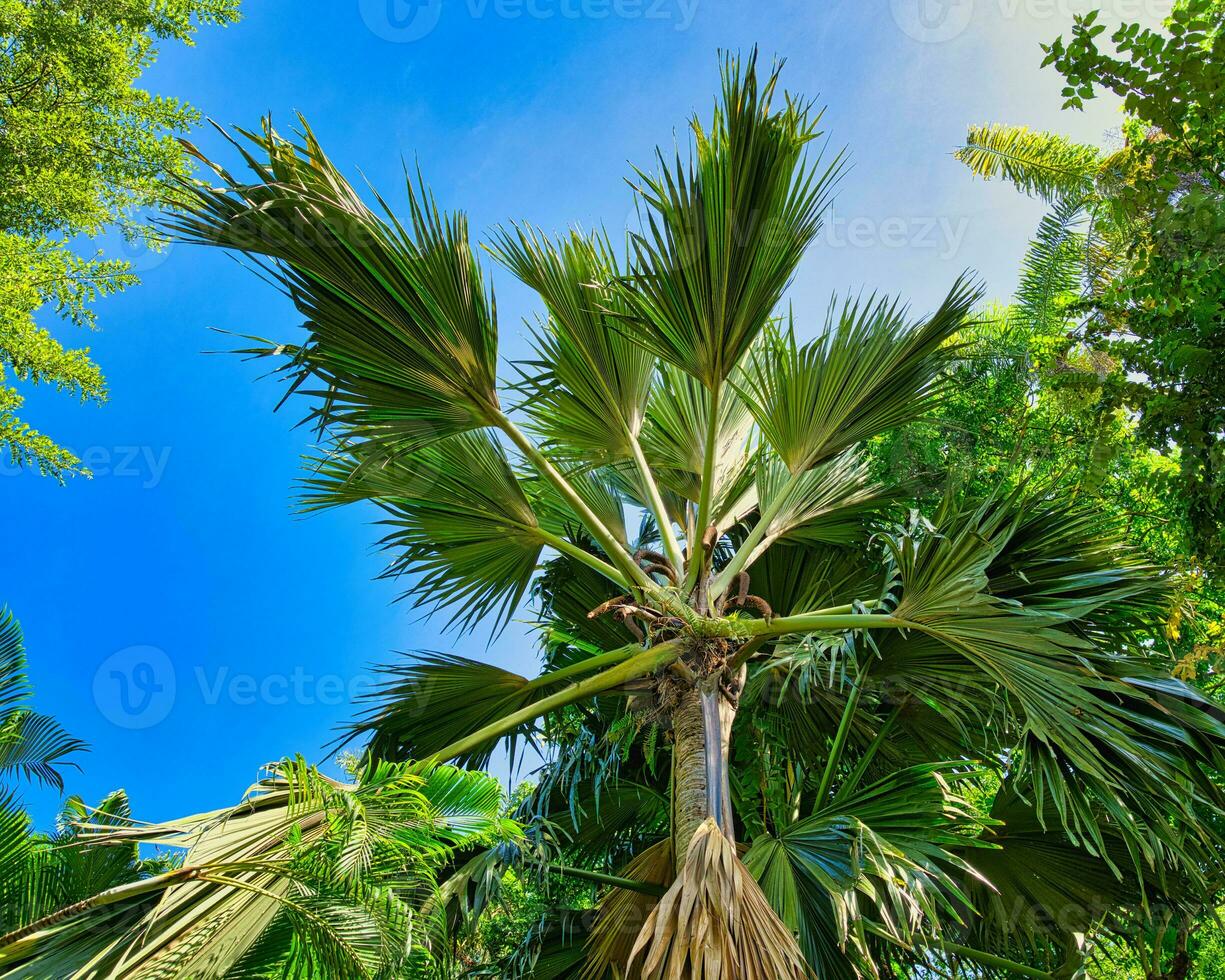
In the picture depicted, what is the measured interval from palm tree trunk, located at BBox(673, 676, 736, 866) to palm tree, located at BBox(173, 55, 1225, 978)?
15 mm

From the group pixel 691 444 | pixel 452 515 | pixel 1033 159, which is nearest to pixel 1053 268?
pixel 1033 159

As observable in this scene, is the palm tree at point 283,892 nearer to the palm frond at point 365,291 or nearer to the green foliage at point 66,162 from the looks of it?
the palm frond at point 365,291

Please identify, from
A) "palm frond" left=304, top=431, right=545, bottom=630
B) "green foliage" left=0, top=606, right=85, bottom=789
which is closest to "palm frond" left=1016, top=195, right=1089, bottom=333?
"palm frond" left=304, top=431, right=545, bottom=630

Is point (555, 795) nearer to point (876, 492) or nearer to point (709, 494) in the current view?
point (709, 494)

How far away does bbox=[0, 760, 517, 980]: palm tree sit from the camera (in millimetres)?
2066

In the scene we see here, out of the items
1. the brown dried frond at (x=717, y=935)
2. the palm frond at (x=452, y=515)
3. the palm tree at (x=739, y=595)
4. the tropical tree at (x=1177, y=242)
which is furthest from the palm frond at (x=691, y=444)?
the brown dried frond at (x=717, y=935)

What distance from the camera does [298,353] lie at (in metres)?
3.43

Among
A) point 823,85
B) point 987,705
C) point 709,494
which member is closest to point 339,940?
point 709,494

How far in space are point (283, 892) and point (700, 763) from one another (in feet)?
5.79

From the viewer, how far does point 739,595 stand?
3969 millimetres

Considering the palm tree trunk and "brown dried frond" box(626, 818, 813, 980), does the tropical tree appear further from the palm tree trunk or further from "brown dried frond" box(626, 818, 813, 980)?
"brown dried frond" box(626, 818, 813, 980)

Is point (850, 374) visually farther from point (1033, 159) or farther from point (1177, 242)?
point (1033, 159)

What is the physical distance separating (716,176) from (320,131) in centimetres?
170

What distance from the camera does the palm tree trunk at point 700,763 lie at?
10.8 feet
